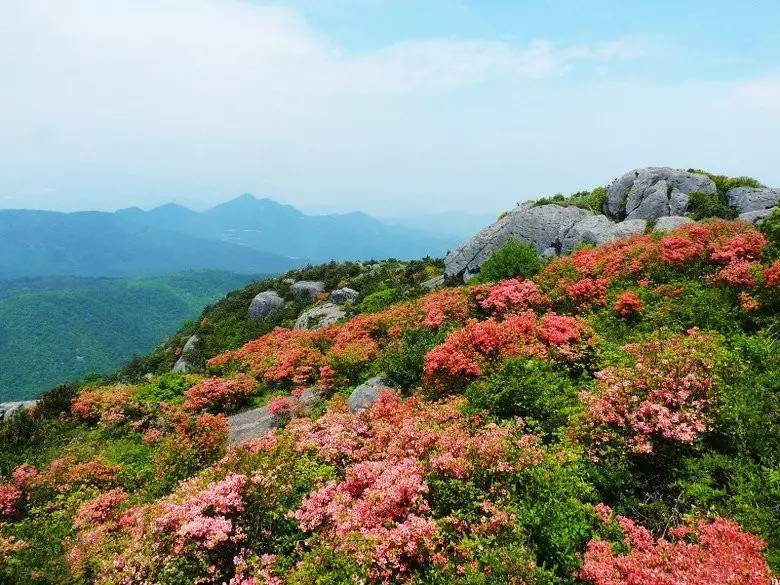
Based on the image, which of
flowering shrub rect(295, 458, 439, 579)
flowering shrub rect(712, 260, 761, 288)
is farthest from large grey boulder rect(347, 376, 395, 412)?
flowering shrub rect(712, 260, 761, 288)

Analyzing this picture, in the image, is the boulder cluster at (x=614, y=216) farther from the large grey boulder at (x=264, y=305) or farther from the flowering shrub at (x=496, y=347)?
the large grey boulder at (x=264, y=305)

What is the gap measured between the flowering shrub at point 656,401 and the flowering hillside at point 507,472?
0.11 feet

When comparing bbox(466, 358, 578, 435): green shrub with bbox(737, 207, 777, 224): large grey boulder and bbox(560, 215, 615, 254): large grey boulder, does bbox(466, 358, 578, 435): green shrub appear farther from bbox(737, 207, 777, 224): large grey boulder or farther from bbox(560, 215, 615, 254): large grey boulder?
bbox(737, 207, 777, 224): large grey boulder

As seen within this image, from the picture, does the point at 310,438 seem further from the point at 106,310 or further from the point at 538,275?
the point at 106,310

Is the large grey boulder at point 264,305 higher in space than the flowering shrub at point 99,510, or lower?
lower

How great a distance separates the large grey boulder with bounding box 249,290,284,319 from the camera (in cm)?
4494

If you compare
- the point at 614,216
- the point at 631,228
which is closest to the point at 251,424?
the point at 631,228

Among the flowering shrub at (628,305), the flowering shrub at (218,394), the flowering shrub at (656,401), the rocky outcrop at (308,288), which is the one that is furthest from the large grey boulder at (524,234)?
the flowering shrub at (656,401)

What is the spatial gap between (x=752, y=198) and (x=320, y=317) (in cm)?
2702

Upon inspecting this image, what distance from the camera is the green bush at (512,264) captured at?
19.1m

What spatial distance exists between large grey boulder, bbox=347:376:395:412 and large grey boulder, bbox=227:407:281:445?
270 cm

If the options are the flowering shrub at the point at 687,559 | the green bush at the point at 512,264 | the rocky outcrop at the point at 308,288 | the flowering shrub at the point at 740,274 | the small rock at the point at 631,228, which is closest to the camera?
the flowering shrub at the point at 687,559

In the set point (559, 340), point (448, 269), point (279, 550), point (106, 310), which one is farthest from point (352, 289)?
point (106, 310)

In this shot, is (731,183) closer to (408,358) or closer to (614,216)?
(614,216)
